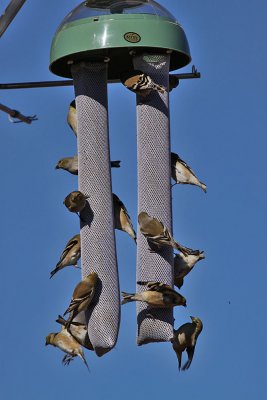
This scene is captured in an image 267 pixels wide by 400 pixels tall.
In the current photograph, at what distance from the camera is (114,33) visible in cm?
1320

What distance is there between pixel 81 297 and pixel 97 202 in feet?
2.30

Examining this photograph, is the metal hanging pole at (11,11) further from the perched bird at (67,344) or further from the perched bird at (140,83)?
the perched bird at (67,344)

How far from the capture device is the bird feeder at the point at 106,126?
1322 cm

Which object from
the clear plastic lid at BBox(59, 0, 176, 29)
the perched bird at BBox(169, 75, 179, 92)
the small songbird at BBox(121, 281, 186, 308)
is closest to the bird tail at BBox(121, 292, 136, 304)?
the small songbird at BBox(121, 281, 186, 308)

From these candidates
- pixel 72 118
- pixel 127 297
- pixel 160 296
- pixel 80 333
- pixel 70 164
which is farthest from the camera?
pixel 72 118

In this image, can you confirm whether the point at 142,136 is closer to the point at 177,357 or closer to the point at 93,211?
the point at 93,211

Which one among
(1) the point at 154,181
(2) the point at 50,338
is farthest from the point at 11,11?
(2) the point at 50,338

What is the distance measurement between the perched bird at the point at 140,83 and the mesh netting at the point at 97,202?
236mm

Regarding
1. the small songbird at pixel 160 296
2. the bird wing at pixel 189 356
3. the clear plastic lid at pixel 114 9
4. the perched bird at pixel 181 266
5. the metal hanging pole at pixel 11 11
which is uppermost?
the clear plastic lid at pixel 114 9

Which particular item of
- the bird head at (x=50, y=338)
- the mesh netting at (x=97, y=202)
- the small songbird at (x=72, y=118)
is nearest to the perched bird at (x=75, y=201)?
the mesh netting at (x=97, y=202)

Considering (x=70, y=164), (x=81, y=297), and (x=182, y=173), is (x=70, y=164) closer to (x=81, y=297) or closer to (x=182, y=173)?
(x=182, y=173)

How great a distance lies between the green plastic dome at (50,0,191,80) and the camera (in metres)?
13.2

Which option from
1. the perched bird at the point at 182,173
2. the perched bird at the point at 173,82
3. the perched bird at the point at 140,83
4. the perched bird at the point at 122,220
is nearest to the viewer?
the perched bird at the point at 140,83

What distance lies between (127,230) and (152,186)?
1.09 ft
